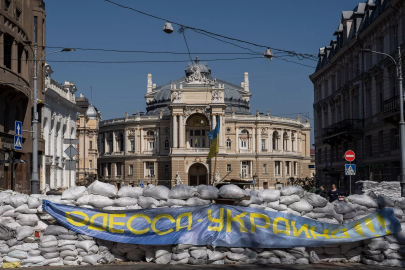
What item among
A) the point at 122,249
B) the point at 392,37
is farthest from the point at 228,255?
the point at 392,37

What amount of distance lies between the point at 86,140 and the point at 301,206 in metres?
71.1

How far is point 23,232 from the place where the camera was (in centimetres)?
1240

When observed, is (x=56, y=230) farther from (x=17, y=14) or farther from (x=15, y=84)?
(x=17, y=14)

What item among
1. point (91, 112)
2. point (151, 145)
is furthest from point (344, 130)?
point (91, 112)

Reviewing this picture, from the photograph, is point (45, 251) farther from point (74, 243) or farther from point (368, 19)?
point (368, 19)

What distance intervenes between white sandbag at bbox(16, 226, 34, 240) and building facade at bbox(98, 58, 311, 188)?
7601cm

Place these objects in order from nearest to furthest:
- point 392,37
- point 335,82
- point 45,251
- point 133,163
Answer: point 45,251 < point 392,37 < point 335,82 < point 133,163

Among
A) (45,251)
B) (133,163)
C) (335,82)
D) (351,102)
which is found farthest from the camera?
(133,163)

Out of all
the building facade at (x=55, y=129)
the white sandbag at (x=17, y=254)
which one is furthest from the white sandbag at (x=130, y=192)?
the building facade at (x=55, y=129)

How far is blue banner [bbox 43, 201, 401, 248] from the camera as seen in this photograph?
1255cm

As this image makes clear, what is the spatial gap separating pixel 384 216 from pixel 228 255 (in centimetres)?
348

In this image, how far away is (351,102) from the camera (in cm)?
3950

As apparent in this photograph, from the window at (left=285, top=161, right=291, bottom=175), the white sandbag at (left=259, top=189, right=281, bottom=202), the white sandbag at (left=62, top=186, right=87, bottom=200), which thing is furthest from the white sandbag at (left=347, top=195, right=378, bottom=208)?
the window at (left=285, top=161, right=291, bottom=175)

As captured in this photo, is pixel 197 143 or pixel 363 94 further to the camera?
pixel 197 143
